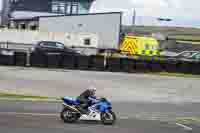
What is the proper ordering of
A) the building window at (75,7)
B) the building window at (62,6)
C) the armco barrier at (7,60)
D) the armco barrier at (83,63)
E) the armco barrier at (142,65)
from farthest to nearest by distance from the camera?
1. the building window at (75,7)
2. the building window at (62,6)
3. the armco barrier at (142,65)
4. the armco barrier at (83,63)
5. the armco barrier at (7,60)

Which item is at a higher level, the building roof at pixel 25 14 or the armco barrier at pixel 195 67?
the building roof at pixel 25 14

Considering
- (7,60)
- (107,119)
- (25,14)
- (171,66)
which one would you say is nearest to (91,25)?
(25,14)

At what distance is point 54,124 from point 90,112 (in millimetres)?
1123

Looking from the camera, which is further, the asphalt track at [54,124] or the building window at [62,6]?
the building window at [62,6]

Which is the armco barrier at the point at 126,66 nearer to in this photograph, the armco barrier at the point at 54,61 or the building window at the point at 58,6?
the armco barrier at the point at 54,61

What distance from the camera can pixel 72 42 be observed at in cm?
5575

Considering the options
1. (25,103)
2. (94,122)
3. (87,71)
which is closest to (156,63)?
(87,71)

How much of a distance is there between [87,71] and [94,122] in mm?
18518

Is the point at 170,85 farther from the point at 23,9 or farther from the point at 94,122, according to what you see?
the point at 23,9

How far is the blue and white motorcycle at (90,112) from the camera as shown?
15203 mm

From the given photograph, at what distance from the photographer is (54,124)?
14.7 metres

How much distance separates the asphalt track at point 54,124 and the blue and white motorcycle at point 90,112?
168 millimetres

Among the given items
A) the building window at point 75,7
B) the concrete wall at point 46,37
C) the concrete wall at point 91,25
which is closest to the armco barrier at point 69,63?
the concrete wall at point 46,37

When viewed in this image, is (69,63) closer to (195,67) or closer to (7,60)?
(7,60)
